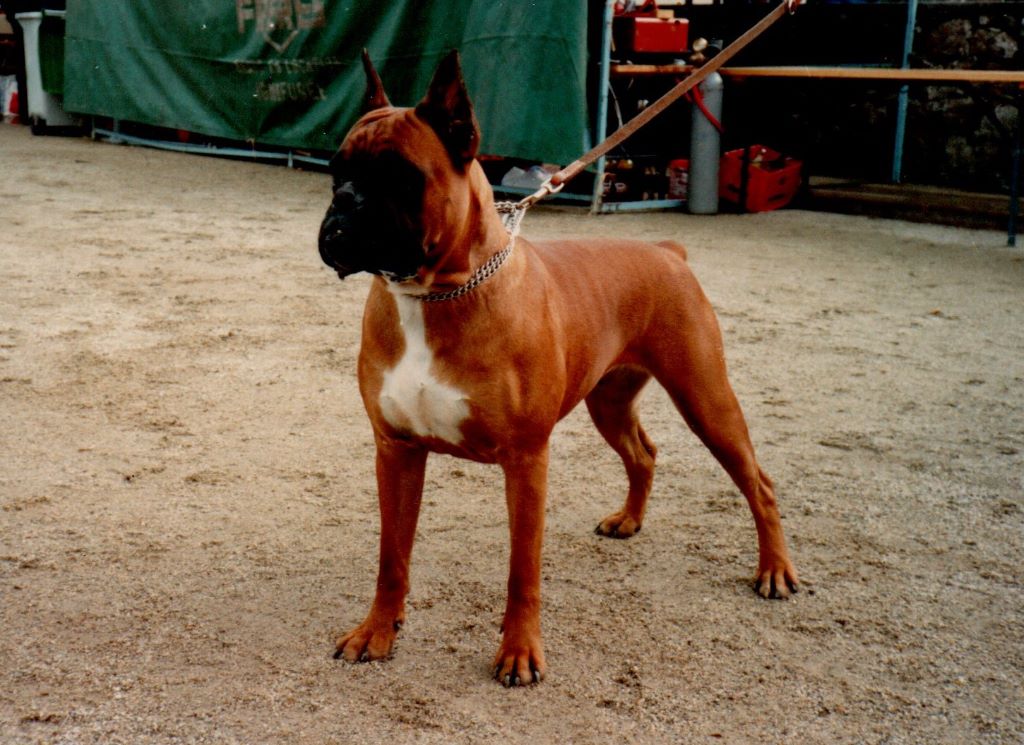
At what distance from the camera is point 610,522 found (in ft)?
11.0

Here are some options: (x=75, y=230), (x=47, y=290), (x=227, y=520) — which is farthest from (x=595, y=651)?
(x=75, y=230)

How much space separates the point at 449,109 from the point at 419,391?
60cm

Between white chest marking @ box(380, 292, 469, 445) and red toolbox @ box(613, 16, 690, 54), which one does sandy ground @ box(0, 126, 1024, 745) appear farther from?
red toolbox @ box(613, 16, 690, 54)

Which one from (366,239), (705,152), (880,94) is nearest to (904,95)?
(880,94)

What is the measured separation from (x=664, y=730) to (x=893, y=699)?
0.54 m

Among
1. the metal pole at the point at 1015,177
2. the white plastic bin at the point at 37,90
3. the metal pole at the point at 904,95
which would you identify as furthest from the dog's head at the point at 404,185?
the white plastic bin at the point at 37,90

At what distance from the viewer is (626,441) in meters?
3.32

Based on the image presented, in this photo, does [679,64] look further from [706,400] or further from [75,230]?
[706,400]

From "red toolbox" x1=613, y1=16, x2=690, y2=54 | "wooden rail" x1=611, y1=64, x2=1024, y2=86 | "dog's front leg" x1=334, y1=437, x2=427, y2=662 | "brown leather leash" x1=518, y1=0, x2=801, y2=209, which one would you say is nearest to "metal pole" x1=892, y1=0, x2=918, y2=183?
"wooden rail" x1=611, y1=64, x2=1024, y2=86

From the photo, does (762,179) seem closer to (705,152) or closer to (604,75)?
(705,152)

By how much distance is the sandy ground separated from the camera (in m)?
2.41

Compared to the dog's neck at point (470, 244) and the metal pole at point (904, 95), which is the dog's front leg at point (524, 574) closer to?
the dog's neck at point (470, 244)

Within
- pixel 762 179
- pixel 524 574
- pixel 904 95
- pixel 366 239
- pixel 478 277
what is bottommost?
pixel 524 574

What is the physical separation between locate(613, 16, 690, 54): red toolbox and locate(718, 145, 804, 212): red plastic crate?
1113 mm
